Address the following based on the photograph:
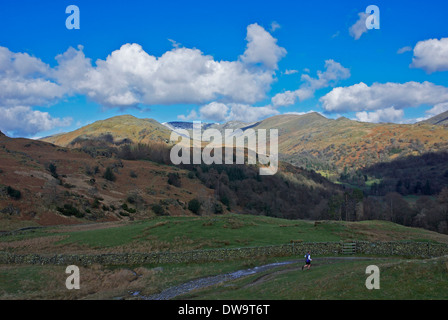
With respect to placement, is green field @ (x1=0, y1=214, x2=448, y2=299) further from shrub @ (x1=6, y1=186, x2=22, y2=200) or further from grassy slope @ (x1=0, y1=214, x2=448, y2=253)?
shrub @ (x1=6, y1=186, x2=22, y2=200)

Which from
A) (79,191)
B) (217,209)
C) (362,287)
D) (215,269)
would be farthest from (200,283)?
(217,209)

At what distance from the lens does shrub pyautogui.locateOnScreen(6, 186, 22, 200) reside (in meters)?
77.2

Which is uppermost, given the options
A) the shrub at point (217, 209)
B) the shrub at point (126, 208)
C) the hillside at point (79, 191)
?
the hillside at point (79, 191)

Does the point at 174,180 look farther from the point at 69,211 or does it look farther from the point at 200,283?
the point at 200,283

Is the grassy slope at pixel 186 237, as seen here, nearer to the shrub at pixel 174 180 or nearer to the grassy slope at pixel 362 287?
the grassy slope at pixel 362 287

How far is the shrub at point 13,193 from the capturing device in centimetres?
7725

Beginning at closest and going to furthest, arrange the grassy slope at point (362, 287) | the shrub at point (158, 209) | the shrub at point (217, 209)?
1. the grassy slope at point (362, 287)
2. the shrub at point (158, 209)
3. the shrub at point (217, 209)

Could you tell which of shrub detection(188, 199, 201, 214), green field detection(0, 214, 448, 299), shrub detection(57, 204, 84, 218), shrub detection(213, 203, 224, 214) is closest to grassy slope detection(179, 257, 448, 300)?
green field detection(0, 214, 448, 299)

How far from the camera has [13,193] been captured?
77.4 metres

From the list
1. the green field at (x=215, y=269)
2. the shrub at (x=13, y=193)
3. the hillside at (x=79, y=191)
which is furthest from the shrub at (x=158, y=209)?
the shrub at (x=13, y=193)

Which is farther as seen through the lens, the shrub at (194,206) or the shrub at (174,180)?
the shrub at (174,180)

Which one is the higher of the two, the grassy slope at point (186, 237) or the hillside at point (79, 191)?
the hillside at point (79, 191)

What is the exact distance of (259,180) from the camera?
176 metres

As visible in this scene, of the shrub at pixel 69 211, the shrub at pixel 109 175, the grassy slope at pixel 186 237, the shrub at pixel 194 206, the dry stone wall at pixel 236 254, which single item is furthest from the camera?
the shrub at pixel 109 175
